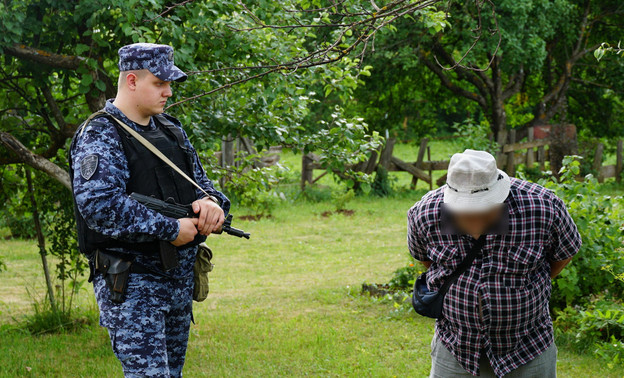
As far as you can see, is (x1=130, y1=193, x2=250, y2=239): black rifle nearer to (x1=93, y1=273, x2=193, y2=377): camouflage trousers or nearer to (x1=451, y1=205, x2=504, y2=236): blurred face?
(x1=93, y1=273, x2=193, y2=377): camouflage trousers

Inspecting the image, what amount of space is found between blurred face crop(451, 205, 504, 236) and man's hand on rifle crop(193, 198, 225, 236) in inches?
45.9

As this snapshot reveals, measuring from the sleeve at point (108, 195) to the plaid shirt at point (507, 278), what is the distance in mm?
1216

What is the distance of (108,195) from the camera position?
3102mm

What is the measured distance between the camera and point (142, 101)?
11.0 feet

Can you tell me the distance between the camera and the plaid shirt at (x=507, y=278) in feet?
9.12

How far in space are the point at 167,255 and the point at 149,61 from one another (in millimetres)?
900

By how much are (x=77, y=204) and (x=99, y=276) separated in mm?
358

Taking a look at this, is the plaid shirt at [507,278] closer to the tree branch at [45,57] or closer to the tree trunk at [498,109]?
the tree branch at [45,57]

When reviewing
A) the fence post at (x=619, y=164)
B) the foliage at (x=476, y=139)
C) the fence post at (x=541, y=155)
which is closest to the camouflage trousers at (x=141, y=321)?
the foliage at (x=476, y=139)

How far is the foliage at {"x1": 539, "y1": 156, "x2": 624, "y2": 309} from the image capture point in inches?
224

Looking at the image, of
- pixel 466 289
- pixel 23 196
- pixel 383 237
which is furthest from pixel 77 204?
pixel 383 237

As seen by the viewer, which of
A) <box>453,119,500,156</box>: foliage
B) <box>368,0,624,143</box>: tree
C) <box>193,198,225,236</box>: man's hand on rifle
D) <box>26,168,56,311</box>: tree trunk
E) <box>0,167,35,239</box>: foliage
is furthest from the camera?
<box>453,119,500,156</box>: foliage

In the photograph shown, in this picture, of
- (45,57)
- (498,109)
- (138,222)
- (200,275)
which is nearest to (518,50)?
(498,109)

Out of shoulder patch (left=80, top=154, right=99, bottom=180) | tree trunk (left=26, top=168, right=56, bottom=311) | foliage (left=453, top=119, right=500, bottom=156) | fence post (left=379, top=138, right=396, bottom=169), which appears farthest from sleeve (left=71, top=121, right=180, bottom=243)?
fence post (left=379, top=138, right=396, bottom=169)
